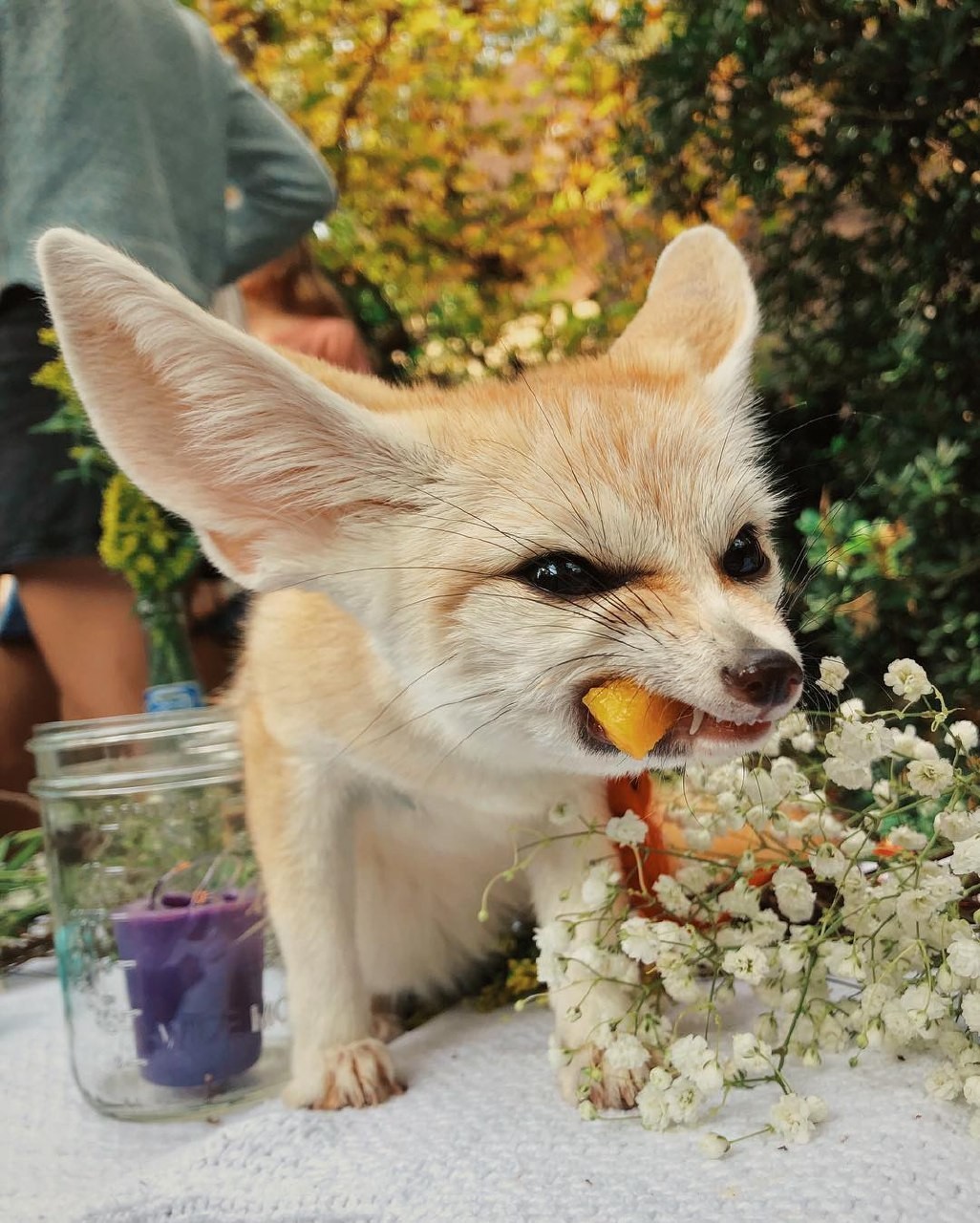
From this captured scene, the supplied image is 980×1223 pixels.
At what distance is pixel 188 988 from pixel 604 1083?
1.42 feet

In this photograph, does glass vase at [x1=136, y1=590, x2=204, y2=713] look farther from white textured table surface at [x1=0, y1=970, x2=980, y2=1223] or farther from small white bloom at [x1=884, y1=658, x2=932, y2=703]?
small white bloom at [x1=884, y1=658, x2=932, y2=703]

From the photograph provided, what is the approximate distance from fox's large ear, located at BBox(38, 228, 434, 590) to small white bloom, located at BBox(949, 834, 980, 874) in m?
0.47

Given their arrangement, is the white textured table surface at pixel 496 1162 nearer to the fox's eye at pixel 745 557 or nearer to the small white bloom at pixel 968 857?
the small white bloom at pixel 968 857

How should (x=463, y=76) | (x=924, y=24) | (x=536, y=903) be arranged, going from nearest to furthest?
(x=536, y=903), (x=924, y=24), (x=463, y=76)

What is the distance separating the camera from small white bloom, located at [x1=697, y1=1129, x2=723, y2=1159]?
0.72m

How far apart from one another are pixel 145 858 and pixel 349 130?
2.36 m

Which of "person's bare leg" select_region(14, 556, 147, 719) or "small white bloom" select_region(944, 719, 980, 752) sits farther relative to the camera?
"person's bare leg" select_region(14, 556, 147, 719)

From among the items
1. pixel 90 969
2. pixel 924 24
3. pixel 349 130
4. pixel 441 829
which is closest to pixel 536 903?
pixel 441 829

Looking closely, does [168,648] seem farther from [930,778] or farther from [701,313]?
[930,778]

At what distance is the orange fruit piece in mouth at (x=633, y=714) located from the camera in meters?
0.69

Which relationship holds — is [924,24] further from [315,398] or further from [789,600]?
[315,398]

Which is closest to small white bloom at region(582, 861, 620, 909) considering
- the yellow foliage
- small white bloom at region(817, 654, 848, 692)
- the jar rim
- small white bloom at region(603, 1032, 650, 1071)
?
small white bloom at region(603, 1032, 650, 1071)

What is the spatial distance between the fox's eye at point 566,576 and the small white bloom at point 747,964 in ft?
0.95

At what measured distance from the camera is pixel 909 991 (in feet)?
2.39
